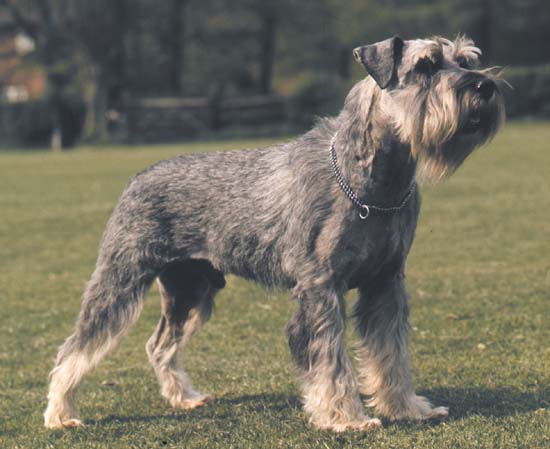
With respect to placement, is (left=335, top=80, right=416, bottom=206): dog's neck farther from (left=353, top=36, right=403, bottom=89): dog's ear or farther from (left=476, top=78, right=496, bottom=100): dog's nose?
(left=476, top=78, right=496, bottom=100): dog's nose

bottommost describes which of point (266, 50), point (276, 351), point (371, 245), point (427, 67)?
point (266, 50)

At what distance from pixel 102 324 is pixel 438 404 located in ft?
7.90

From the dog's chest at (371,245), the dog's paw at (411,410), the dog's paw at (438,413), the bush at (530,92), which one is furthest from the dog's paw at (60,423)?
the bush at (530,92)

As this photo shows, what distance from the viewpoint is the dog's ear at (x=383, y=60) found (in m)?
5.52

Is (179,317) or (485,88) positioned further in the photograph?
(179,317)

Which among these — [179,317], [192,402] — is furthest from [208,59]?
[192,402]

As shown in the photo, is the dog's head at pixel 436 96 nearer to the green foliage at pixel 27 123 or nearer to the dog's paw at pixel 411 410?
the dog's paw at pixel 411 410

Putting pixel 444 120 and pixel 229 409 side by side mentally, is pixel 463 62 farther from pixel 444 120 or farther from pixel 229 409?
pixel 229 409

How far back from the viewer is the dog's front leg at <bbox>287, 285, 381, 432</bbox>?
571 cm

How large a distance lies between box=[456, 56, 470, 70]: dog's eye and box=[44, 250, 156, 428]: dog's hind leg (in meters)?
2.51

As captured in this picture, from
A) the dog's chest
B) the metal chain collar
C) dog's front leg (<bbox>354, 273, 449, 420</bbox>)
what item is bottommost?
dog's front leg (<bbox>354, 273, 449, 420</bbox>)

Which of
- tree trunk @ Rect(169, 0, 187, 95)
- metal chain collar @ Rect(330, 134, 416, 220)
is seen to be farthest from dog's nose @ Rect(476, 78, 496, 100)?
tree trunk @ Rect(169, 0, 187, 95)

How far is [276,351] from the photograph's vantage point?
7.91 m

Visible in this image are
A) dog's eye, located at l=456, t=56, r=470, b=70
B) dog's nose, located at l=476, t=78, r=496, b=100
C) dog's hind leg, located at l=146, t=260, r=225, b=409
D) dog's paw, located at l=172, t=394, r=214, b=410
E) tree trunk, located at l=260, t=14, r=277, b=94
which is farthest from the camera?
tree trunk, located at l=260, t=14, r=277, b=94
